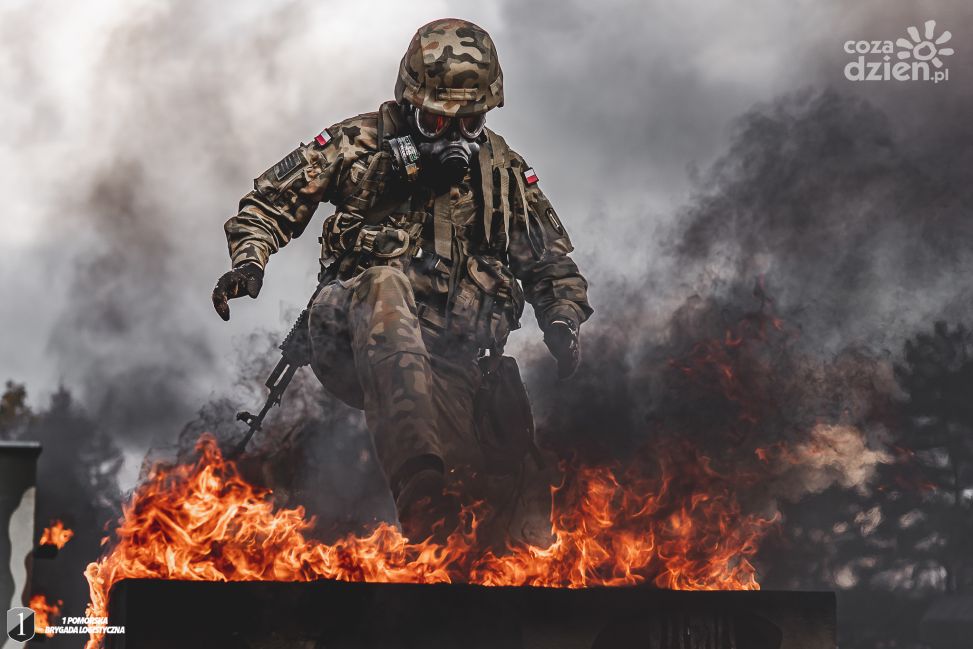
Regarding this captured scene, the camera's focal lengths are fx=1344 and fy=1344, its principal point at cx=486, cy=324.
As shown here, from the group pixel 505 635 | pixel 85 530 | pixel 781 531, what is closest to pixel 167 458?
pixel 85 530

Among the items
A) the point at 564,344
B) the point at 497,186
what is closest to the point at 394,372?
the point at 564,344

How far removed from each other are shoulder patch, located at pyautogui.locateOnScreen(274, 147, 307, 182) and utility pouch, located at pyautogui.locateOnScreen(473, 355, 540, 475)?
1707 millimetres

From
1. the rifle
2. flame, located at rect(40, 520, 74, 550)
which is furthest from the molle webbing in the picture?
flame, located at rect(40, 520, 74, 550)

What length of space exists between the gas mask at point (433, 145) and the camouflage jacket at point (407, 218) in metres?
0.14

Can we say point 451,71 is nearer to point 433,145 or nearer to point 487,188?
point 433,145

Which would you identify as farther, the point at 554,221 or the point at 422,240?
the point at 554,221

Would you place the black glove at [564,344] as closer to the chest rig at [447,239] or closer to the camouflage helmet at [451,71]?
the chest rig at [447,239]

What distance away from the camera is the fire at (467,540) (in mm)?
7773

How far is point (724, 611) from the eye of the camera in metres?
7.49

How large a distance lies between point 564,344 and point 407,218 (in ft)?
4.37

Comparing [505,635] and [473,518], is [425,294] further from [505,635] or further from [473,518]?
[505,635]

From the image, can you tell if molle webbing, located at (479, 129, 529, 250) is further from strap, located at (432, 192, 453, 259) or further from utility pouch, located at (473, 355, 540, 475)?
utility pouch, located at (473, 355, 540, 475)

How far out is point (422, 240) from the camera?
337 inches

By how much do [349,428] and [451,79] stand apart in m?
2.44
